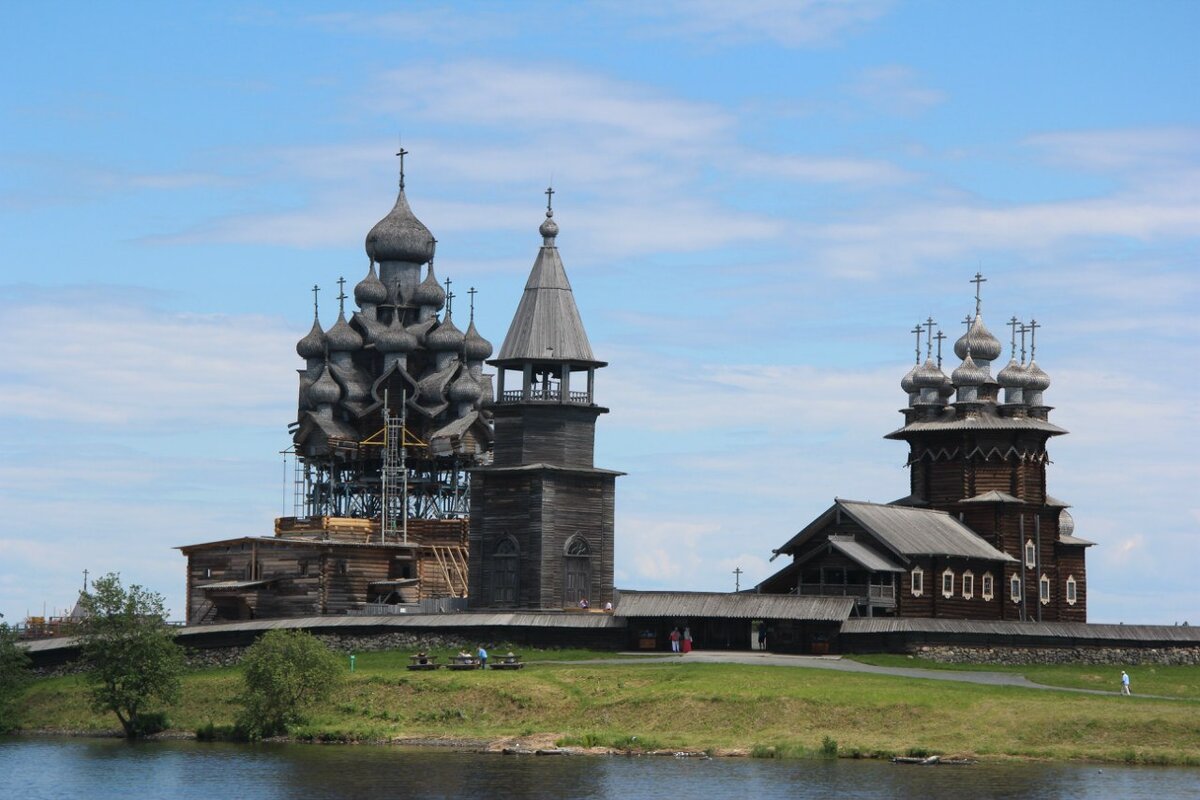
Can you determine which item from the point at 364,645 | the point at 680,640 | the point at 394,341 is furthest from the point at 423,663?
the point at 394,341

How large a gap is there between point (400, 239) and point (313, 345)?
611 centimetres

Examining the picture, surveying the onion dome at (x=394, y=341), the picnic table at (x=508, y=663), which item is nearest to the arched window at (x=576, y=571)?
the picnic table at (x=508, y=663)

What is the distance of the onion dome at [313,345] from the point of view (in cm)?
9600

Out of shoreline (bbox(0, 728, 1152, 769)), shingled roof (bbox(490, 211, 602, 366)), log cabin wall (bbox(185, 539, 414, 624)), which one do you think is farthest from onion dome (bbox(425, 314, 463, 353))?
shoreline (bbox(0, 728, 1152, 769))

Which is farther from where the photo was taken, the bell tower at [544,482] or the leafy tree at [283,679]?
the bell tower at [544,482]

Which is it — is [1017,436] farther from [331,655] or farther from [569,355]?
[331,655]

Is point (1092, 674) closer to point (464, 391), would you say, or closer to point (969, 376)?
point (969, 376)

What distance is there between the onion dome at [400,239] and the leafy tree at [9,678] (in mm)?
28919

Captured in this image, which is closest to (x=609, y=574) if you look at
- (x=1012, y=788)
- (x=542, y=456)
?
(x=542, y=456)

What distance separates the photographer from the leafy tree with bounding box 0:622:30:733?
71.7 metres

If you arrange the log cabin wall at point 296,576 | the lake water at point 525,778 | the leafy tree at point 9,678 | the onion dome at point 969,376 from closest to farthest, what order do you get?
the lake water at point 525,778, the leafy tree at point 9,678, the log cabin wall at point 296,576, the onion dome at point 969,376

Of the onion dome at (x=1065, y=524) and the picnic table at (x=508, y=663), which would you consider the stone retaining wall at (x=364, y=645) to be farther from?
the onion dome at (x=1065, y=524)

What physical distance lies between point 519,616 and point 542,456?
710 centimetres

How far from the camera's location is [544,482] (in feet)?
257
